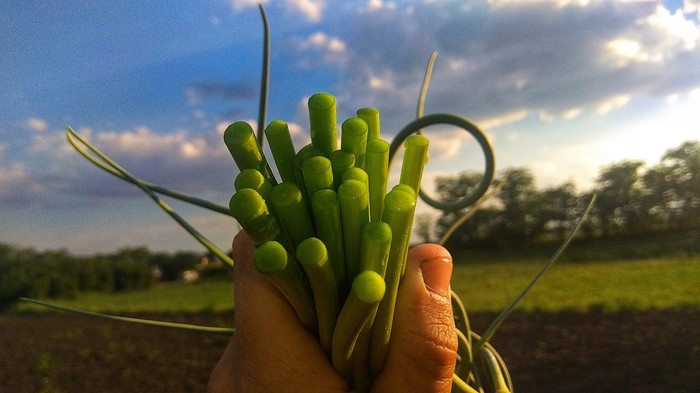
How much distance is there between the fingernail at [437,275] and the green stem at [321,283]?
0.08 meters

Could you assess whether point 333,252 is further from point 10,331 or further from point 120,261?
point 120,261

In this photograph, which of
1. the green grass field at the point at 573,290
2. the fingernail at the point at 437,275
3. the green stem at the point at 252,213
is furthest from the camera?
the green grass field at the point at 573,290

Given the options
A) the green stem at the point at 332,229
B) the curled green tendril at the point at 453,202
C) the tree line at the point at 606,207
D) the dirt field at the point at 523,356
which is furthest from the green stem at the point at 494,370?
the tree line at the point at 606,207

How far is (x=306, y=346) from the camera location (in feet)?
1.26

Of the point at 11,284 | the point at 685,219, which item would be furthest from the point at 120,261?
the point at 685,219

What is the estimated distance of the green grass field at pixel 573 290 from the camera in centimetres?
566

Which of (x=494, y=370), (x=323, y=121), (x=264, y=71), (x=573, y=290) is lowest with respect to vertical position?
(x=573, y=290)

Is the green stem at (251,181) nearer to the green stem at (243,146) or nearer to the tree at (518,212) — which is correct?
the green stem at (243,146)

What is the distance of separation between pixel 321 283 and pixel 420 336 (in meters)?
0.10

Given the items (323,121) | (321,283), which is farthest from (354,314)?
(323,121)

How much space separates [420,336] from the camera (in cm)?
38

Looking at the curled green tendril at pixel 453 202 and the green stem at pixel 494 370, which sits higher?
the curled green tendril at pixel 453 202

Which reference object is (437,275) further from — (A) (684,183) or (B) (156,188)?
(A) (684,183)

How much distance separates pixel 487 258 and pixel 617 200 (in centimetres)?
461
